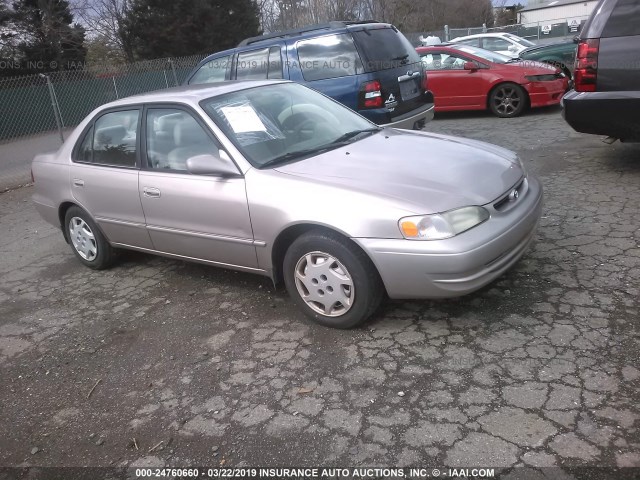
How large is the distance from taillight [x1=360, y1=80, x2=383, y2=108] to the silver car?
204 cm

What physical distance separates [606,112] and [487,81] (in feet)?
14.9

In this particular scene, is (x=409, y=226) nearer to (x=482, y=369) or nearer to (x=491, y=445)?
(x=482, y=369)

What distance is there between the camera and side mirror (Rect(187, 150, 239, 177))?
3.69 metres

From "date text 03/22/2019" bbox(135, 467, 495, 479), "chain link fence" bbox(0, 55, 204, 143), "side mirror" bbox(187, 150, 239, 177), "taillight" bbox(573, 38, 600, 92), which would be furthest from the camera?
"chain link fence" bbox(0, 55, 204, 143)

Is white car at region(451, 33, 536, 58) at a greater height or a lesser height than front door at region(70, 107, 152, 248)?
greater

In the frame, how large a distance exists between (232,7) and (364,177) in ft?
74.0

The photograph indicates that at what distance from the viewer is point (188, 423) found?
2910 millimetres

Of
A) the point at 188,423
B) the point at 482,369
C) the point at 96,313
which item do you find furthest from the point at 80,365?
the point at 482,369

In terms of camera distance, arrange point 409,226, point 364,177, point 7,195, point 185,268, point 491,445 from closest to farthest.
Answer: point 491,445 → point 409,226 → point 364,177 → point 185,268 → point 7,195

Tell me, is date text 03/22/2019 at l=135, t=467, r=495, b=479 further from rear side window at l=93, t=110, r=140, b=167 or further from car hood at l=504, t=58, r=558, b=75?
car hood at l=504, t=58, r=558, b=75

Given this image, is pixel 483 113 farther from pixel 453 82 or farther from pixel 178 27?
pixel 178 27

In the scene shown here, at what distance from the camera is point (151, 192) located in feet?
13.8

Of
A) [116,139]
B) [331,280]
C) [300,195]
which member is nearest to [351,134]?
[300,195]

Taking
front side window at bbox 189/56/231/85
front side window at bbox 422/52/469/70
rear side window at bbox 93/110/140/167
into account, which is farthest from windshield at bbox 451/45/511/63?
rear side window at bbox 93/110/140/167
